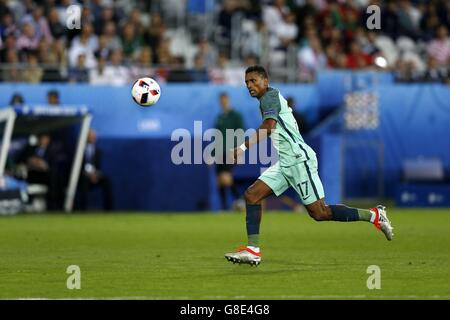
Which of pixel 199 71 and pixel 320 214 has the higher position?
pixel 199 71

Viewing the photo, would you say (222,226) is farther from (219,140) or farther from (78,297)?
(78,297)

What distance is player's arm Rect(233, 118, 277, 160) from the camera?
13344 mm

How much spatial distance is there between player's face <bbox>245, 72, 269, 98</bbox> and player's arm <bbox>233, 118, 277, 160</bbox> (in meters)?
0.39

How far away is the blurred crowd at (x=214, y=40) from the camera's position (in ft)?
87.6

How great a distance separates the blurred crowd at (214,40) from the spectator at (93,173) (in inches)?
69.1

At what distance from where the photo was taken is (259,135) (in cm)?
1338

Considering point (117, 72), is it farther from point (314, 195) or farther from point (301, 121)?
point (314, 195)

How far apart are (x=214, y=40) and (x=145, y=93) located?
13229mm
